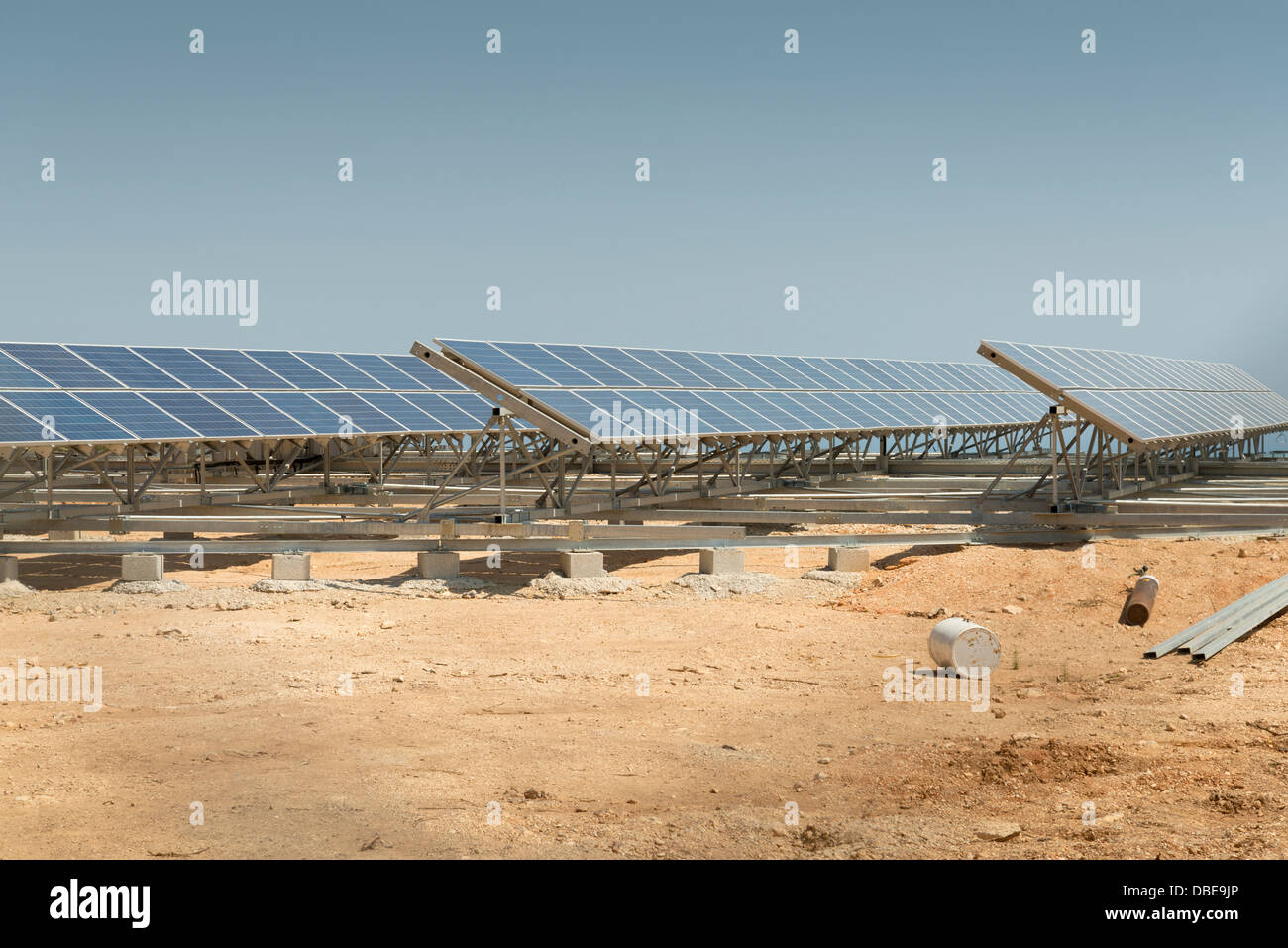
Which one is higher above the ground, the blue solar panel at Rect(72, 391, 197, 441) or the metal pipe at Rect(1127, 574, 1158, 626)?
the blue solar panel at Rect(72, 391, 197, 441)

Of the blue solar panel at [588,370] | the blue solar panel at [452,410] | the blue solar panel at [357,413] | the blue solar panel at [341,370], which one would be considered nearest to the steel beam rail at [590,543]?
the blue solar panel at [588,370]

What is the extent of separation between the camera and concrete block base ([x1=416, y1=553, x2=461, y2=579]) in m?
20.9

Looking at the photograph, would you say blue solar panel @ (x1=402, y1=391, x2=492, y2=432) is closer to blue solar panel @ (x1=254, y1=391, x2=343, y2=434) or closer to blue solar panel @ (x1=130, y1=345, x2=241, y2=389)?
blue solar panel @ (x1=254, y1=391, x2=343, y2=434)

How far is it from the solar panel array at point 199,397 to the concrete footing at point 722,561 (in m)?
8.47

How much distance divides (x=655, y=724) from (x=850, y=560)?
32.1 feet

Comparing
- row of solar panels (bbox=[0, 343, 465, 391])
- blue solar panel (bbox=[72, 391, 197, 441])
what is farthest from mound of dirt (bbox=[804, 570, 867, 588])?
row of solar panels (bbox=[0, 343, 465, 391])

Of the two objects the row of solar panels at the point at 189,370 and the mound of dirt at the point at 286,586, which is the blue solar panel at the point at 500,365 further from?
the row of solar panels at the point at 189,370

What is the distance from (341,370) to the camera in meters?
32.3


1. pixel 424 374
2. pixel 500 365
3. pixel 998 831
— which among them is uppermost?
pixel 424 374

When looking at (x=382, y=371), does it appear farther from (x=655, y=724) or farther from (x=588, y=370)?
(x=655, y=724)

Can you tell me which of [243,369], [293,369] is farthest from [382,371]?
[243,369]

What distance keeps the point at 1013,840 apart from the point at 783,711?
14.9 ft
